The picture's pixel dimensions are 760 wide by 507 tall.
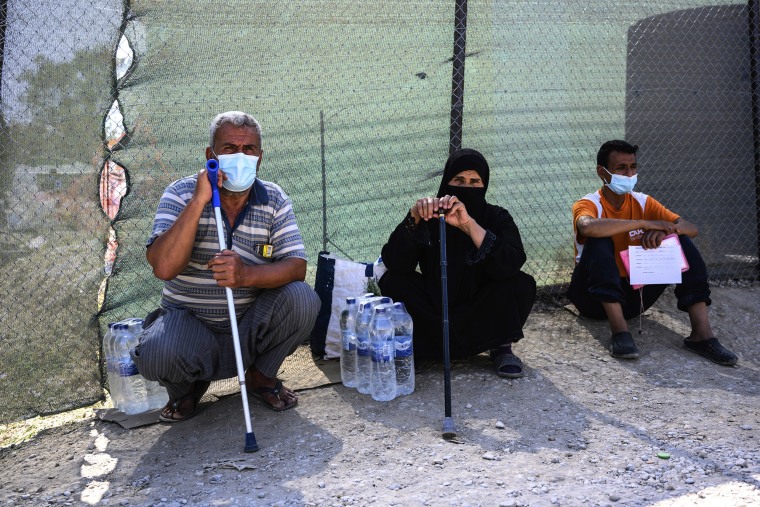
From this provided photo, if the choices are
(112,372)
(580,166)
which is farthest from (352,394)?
(580,166)

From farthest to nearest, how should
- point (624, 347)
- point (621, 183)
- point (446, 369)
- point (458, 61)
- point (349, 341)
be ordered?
1. point (458, 61)
2. point (621, 183)
3. point (624, 347)
4. point (349, 341)
5. point (446, 369)

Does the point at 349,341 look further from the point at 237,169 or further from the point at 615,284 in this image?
the point at 615,284

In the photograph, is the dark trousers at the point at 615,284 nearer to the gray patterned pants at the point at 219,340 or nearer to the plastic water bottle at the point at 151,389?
the gray patterned pants at the point at 219,340

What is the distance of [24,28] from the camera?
3.75 m

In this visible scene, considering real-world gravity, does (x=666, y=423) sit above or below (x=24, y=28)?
below

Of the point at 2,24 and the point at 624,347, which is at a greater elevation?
the point at 2,24

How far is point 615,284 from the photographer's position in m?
4.44

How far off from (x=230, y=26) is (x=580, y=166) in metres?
2.52

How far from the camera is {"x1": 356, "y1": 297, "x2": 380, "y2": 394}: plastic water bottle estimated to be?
3871 millimetres

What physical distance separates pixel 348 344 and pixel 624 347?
1.59 m

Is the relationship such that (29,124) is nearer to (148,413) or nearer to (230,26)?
(230,26)

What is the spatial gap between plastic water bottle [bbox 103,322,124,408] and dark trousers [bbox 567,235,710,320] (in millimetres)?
2673

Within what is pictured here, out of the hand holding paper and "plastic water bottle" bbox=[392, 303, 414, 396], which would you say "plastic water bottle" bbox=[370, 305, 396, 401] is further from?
the hand holding paper

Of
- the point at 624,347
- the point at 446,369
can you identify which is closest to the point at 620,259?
the point at 624,347
